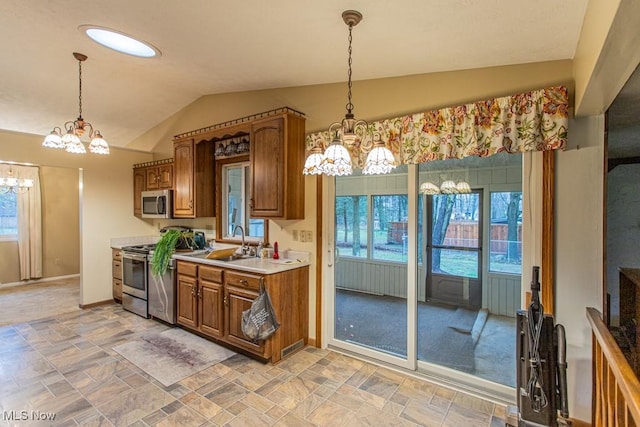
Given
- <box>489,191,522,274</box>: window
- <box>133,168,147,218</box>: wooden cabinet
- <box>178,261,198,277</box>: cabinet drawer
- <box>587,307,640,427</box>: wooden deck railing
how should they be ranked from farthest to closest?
<box>133,168,147,218</box>: wooden cabinet → <box>178,261,198,277</box>: cabinet drawer → <box>489,191,522,274</box>: window → <box>587,307,640,427</box>: wooden deck railing

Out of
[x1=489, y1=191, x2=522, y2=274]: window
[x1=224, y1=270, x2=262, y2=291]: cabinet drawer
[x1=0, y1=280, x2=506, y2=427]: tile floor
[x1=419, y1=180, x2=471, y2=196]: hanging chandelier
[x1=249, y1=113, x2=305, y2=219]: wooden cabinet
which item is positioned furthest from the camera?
[x1=249, y1=113, x2=305, y2=219]: wooden cabinet

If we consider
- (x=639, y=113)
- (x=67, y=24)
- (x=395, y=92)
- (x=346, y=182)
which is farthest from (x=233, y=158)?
(x=639, y=113)

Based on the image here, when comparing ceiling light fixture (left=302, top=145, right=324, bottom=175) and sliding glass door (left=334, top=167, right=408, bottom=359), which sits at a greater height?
ceiling light fixture (left=302, top=145, right=324, bottom=175)

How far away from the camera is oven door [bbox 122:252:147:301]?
416 cm

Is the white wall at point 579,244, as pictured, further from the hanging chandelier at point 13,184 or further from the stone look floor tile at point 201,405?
the hanging chandelier at point 13,184

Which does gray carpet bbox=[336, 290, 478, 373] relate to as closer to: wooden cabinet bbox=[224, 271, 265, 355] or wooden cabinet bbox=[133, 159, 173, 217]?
wooden cabinet bbox=[224, 271, 265, 355]

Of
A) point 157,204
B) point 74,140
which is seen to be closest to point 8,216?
point 157,204

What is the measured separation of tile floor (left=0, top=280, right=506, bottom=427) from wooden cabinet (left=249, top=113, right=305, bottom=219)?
59.5 inches

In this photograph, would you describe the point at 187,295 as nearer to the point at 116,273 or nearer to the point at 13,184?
the point at 116,273

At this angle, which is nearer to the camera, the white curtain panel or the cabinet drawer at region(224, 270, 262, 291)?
the cabinet drawer at region(224, 270, 262, 291)

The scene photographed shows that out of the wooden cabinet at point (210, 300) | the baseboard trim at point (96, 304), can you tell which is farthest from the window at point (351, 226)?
the baseboard trim at point (96, 304)

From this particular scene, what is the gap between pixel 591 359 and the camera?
2.04 metres

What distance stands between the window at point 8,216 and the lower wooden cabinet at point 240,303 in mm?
4886

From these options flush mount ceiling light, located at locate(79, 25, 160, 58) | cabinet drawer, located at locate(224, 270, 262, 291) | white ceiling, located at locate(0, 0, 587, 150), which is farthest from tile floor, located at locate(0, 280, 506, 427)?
flush mount ceiling light, located at locate(79, 25, 160, 58)
